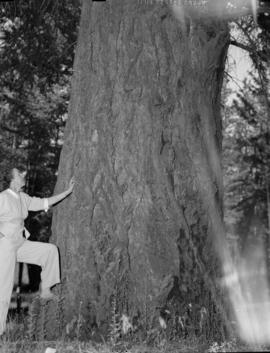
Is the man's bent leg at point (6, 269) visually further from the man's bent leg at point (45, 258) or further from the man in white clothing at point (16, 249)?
the man's bent leg at point (45, 258)

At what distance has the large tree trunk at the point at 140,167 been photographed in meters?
5.91

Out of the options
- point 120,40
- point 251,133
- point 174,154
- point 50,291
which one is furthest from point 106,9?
point 251,133

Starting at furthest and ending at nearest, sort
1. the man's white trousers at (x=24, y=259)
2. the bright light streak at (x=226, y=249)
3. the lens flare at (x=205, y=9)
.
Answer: the lens flare at (x=205, y=9)
the bright light streak at (x=226, y=249)
the man's white trousers at (x=24, y=259)

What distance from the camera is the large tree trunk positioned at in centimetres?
591

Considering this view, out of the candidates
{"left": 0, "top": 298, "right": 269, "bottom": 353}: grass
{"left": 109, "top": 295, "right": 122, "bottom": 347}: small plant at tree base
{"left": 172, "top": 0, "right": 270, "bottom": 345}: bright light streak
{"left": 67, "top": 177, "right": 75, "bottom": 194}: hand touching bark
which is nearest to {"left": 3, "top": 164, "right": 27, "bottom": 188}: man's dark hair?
{"left": 67, "top": 177, "right": 75, "bottom": 194}: hand touching bark

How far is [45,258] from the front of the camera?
616 centimetres

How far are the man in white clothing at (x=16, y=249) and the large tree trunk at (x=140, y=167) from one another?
15 centimetres

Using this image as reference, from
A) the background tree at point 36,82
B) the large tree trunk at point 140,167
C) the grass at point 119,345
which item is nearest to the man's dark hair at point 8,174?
the background tree at point 36,82

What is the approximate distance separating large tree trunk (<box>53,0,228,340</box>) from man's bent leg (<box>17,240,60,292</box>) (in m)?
0.12

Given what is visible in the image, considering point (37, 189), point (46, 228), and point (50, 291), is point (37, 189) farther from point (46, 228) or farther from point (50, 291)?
point (50, 291)

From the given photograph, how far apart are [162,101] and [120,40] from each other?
3.10 ft

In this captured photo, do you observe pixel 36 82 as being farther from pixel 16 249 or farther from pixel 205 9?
pixel 16 249

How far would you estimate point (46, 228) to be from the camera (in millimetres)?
22375

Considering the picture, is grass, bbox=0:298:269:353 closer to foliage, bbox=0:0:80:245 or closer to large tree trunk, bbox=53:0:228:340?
large tree trunk, bbox=53:0:228:340
